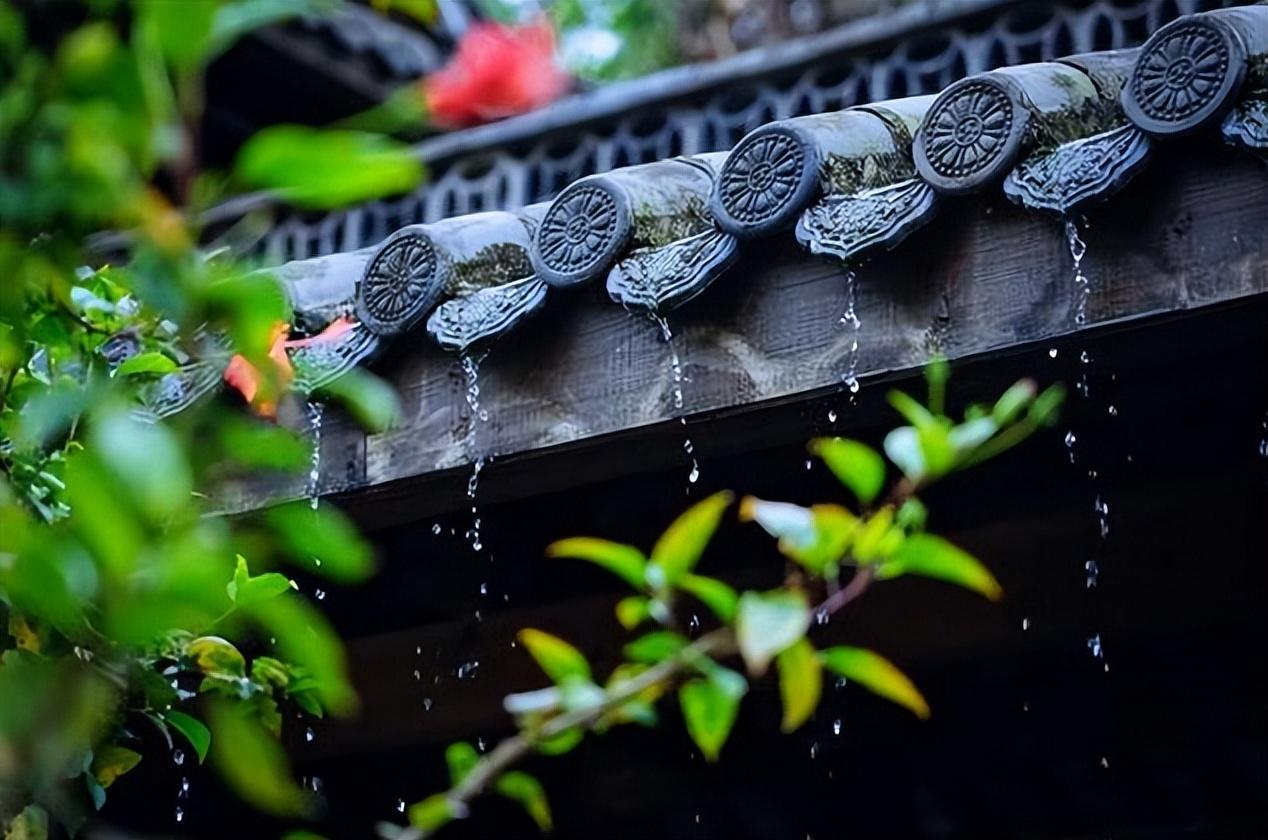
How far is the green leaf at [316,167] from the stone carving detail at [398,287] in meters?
1.48

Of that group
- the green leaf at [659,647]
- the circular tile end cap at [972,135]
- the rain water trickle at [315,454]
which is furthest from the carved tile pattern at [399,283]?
the green leaf at [659,647]

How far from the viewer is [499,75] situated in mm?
1620

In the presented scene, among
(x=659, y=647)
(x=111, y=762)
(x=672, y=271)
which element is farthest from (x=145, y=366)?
(x=659, y=647)

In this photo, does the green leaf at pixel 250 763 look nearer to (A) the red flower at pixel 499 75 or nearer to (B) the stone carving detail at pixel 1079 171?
(A) the red flower at pixel 499 75

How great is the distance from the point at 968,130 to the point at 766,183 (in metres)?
0.22

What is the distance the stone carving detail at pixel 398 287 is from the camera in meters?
2.34

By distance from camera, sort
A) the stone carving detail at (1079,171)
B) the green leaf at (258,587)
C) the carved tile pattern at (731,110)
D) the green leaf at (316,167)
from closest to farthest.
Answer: the green leaf at (316,167) → the green leaf at (258,587) → the stone carving detail at (1079,171) → the carved tile pattern at (731,110)

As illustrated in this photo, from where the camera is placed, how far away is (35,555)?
86cm

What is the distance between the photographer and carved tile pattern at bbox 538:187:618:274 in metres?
2.21

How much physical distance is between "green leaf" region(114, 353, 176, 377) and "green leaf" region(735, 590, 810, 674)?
87cm

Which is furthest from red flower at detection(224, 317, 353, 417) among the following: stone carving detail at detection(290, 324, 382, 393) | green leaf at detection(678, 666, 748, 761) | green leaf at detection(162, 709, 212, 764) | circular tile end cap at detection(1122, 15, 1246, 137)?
circular tile end cap at detection(1122, 15, 1246, 137)

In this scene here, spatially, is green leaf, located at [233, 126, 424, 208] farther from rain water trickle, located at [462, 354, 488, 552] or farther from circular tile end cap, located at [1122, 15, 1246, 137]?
rain water trickle, located at [462, 354, 488, 552]

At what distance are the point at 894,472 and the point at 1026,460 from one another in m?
0.24

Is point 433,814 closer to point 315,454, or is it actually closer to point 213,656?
point 213,656
